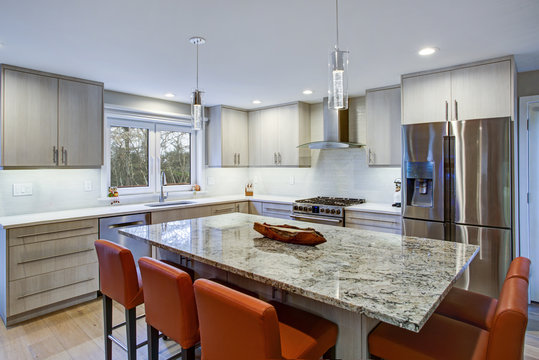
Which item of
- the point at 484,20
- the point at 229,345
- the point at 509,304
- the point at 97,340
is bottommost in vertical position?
the point at 97,340

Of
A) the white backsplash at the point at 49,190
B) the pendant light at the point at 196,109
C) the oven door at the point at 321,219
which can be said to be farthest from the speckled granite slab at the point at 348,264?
the white backsplash at the point at 49,190

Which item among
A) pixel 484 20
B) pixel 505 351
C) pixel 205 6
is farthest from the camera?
pixel 484 20

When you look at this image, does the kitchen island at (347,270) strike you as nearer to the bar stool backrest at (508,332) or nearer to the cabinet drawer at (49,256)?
the bar stool backrest at (508,332)

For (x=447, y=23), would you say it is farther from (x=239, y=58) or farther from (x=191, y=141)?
(x=191, y=141)

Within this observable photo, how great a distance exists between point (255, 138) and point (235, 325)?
13.6 ft

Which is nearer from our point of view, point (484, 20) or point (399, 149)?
point (484, 20)

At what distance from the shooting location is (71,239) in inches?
120

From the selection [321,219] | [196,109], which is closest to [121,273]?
[196,109]

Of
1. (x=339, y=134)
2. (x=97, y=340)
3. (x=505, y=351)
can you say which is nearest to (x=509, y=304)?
(x=505, y=351)

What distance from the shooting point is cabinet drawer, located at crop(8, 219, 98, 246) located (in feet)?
8.95

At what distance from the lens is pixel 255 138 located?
5.08 metres

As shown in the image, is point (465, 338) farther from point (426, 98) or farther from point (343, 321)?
point (426, 98)

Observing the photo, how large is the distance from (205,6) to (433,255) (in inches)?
74.4

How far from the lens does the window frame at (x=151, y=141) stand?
155 inches
